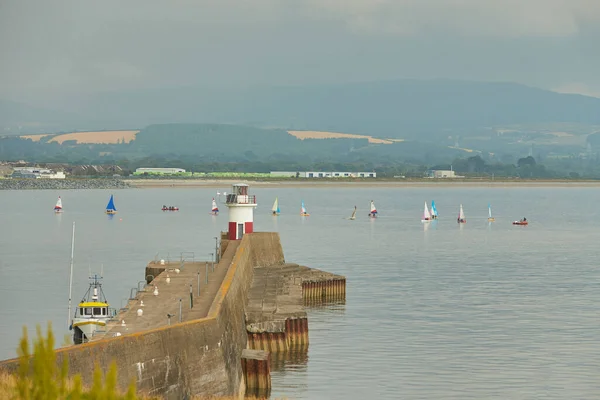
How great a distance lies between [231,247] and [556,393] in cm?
2508

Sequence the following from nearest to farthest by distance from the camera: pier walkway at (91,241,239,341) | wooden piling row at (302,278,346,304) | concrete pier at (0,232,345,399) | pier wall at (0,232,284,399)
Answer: pier wall at (0,232,284,399)
concrete pier at (0,232,345,399)
pier walkway at (91,241,239,341)
wooden piling row at (302,278,346,304)

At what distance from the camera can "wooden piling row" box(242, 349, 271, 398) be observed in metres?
35.5

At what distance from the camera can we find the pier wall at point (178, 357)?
79.9 ft

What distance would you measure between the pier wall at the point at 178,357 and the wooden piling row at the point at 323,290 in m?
23.0

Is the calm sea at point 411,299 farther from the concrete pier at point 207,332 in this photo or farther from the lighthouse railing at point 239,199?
the lighthouse railing at point 239,199

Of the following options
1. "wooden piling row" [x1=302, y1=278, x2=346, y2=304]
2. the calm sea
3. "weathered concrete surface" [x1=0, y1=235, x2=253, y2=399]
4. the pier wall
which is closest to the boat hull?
the calm sea

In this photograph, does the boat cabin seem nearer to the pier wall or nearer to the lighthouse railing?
the pier wall

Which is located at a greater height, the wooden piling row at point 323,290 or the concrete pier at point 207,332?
the concrete pier at point 207,332

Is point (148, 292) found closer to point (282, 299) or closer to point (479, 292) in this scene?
point (282, 299)

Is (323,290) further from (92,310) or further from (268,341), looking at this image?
(92,310)

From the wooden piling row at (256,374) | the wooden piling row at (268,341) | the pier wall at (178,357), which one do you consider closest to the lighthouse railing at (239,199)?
the wooden piling row at (268,341)

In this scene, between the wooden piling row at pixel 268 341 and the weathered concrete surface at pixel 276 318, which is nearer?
the wooden piling row at pixel 268 341

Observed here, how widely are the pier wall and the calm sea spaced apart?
479 centimetres

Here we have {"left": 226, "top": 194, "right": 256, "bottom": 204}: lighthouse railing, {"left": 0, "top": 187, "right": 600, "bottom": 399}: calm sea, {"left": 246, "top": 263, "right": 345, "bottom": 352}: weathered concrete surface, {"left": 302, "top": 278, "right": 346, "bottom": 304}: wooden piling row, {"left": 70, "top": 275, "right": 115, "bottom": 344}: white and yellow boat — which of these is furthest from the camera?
{"left": 226, "top": 194, "right": 256, "bottom": 204}: lighthouse railing
